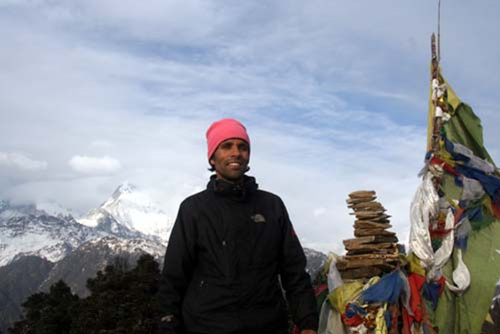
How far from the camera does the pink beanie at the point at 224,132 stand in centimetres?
360

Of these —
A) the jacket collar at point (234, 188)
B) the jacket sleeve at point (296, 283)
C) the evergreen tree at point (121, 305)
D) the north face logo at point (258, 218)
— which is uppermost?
the evergreen tree at point (121, 305)

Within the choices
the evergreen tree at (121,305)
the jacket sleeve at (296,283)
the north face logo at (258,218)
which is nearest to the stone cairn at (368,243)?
the jacket sleeve at (296,283)

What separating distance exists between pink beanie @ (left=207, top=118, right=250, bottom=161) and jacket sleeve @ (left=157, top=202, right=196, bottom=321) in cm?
43

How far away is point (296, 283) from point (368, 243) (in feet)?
10.4

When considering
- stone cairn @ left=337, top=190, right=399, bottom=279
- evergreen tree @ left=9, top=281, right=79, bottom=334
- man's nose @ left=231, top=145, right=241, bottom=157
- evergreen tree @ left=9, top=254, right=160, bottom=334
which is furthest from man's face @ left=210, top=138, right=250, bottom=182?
evergreen tree @ left=9, top=281, right=79, bottom=334

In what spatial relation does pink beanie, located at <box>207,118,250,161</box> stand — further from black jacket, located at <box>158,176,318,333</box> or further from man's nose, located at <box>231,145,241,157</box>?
black jacket, located at <box>158,176,318,333</box>

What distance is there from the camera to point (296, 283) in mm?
3596

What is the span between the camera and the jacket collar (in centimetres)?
354

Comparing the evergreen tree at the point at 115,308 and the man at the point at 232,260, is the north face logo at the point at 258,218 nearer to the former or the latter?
the man at the point at 232,260

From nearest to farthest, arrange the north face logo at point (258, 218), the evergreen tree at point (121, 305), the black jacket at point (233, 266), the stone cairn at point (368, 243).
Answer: the black jacket at point (233, 266) < the north face logo at point (258, 218) < the stone cairn at point (368, 243) < the evergreen tree at point (121, 305)

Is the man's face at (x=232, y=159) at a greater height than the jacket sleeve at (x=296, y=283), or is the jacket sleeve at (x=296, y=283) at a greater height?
the man's face at (x=232, y=159)

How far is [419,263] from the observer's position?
256 inches

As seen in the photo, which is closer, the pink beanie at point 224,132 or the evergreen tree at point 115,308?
the pink beanie at point 224,132

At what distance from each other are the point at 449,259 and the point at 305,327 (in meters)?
3.62
